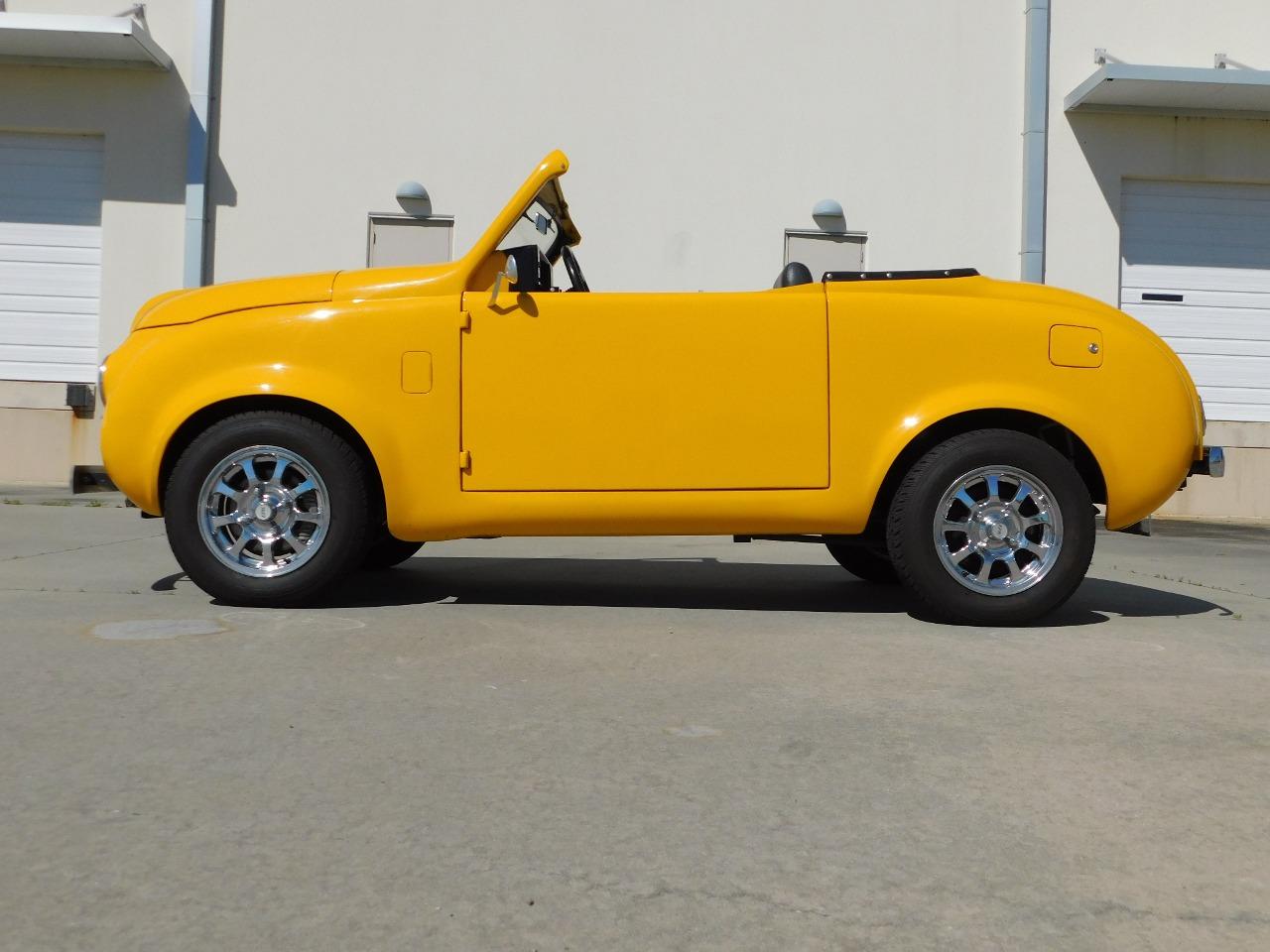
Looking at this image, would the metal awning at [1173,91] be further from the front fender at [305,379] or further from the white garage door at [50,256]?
A: the white garage door at [50,256]

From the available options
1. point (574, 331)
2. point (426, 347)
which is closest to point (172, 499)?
point (426, 347)

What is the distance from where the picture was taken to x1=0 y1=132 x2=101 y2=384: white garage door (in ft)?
44.0

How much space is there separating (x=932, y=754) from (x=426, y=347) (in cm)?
268

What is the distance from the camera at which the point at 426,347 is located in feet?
16.0

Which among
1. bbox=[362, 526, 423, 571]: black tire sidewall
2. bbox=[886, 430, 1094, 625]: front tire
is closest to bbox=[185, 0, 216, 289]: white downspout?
bbox=[362, 526, 423, 571]: black tire sidewall

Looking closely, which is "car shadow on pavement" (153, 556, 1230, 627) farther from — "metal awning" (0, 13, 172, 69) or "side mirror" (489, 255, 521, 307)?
"metal awning" (0, 13, 172, 69)

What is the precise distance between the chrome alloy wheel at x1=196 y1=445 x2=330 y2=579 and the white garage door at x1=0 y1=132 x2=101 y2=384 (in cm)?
952

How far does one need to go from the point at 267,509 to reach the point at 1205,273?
39.5 ft

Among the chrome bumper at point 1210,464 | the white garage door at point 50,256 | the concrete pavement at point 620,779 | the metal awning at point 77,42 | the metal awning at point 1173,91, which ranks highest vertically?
the metal awning at point 77,42

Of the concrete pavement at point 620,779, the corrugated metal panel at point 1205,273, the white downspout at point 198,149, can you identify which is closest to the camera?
the concrete pavement at point 620,779

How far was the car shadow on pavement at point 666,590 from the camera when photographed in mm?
5312

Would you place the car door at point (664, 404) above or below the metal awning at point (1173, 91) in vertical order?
below

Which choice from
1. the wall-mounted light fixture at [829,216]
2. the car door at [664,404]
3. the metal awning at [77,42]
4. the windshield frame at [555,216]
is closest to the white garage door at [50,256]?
the metal awning at [77,42]

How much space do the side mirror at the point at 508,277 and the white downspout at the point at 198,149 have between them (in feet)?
29.5
